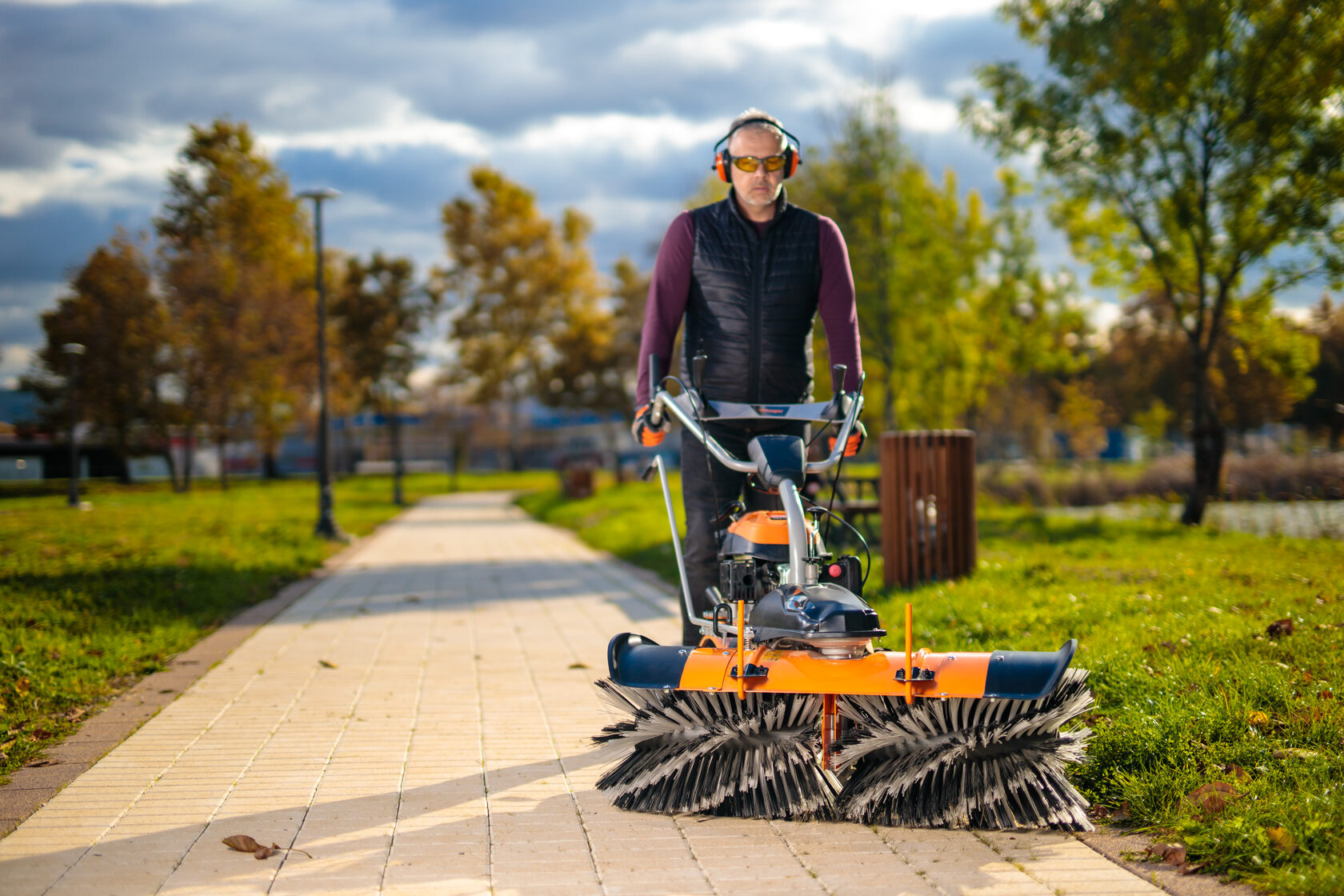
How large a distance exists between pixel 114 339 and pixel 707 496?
105 feet

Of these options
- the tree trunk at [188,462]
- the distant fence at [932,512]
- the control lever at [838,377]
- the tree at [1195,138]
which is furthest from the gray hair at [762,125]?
the tree trunk at [188,462]

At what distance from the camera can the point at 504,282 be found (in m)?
49.5

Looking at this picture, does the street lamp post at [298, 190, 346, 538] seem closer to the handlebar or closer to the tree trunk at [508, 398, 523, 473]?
the handlebar

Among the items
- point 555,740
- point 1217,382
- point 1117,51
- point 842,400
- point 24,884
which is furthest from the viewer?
point 1217,382

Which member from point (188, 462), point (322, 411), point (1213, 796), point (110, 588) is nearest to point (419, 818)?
point (1213, 796)

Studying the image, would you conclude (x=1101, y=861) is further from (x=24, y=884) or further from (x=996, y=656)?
(x=24, y=884)

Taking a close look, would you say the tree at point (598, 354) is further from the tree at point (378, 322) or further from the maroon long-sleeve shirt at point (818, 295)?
the maroon long-sleeve shirt at point (818, 295)

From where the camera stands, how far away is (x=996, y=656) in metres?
3.40

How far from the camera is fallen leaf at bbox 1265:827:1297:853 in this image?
10.2 feet

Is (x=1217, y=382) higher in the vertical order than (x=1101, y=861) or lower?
higher

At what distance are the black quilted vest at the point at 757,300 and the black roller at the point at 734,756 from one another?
1238 mm

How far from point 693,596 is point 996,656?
1399 mm

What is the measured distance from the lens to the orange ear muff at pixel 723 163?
168 inches

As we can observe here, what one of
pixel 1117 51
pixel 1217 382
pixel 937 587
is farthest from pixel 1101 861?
pixel 1217 382
